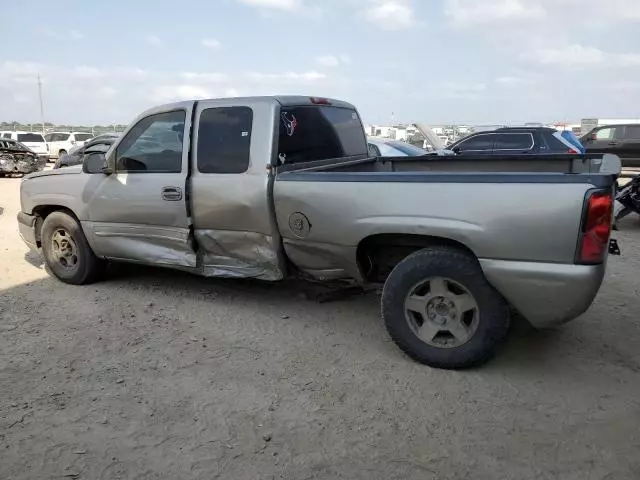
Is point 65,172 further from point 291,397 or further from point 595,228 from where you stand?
point 595,228

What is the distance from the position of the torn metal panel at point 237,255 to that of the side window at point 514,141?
9188 mm

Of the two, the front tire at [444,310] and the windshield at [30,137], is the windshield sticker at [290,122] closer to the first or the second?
the front tire at [444,310]

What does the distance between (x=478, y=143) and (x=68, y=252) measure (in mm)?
9618

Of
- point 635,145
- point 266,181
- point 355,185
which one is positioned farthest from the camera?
point 635,145

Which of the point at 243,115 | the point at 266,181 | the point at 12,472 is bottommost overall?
the point at 12,472

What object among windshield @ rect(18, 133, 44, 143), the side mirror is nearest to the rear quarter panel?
the side mirror

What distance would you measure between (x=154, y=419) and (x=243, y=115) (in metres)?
2.43

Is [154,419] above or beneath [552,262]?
beneath

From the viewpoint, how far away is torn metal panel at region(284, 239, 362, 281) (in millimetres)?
3943

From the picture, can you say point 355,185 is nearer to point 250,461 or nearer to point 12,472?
point 250,461

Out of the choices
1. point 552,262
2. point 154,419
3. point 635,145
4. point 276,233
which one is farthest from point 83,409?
point 635,145

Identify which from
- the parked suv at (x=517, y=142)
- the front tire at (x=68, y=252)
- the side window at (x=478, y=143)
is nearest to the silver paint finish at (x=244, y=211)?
the front tire at (x=68, y=252)

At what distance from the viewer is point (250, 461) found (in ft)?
8.88

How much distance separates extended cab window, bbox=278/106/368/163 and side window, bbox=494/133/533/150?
7.42 metres
